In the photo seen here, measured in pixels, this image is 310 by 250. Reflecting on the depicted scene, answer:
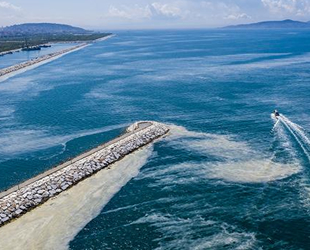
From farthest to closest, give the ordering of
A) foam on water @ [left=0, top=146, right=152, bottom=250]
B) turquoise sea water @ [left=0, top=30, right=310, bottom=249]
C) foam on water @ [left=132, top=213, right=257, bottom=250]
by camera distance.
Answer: turquoise sea water @ [left=0, top=30, right=310, bottom=249], foam on water @ [left=0, top=146, right=152, bottom=250], foam on water @ [left=132, top=213, right=257, bottom=250]

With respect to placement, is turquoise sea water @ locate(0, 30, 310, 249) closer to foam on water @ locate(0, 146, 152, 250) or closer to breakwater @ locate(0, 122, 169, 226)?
foam on water @ locate(0, 146, 152, 250)

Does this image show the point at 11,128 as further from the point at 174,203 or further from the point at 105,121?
the point at 174,203

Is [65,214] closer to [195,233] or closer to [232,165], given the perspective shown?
[195,233]

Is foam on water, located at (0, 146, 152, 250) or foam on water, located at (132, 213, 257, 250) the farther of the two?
foam on water, located at (0, 146, 152, 250)

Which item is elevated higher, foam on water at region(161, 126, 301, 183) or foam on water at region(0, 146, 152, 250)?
foam on water at region(161, 126, 301, 183)

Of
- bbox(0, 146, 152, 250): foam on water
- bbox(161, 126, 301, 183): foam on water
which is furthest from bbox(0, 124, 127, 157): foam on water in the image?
bbox(161, 126, 301, 183): foam on water

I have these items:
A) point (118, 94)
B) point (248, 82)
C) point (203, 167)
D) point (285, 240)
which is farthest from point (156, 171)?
point (248, 82)
